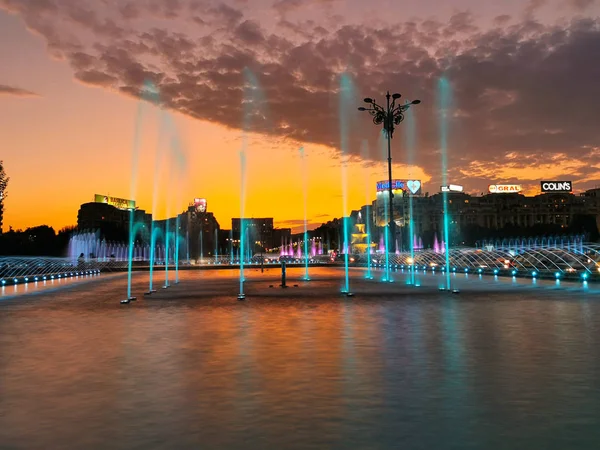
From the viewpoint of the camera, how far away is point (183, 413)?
606 centimetres

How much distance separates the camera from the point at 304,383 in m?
7.38

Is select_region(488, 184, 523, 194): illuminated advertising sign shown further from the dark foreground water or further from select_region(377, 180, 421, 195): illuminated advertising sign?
the dark foreground water

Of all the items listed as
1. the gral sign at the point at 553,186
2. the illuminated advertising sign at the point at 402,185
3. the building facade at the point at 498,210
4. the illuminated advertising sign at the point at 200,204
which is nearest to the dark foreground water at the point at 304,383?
the illuminated advertising sign at the point at 402,185

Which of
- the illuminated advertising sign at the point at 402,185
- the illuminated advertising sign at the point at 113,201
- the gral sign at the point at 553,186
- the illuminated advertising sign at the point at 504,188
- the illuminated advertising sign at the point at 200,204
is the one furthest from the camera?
the illuminated advertising sign at the point at 200,204

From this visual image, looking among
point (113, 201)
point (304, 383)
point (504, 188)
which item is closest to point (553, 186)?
point (504, 188)

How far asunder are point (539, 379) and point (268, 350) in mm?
4495

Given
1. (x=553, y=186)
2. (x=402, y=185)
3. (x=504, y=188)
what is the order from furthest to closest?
(x=504, y=188) → (x=402, y=185) → (x=553, y=186)

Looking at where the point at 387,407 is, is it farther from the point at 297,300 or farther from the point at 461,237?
the point at 461,237

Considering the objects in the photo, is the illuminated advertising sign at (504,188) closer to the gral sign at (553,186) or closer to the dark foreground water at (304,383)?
the gral sign at (553,186)

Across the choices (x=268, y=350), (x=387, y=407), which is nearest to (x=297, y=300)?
→ (x=268, y=350)

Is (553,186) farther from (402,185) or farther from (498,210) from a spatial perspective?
(402,185)

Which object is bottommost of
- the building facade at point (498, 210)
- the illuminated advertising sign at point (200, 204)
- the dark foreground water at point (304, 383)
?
the dark foreground water at point (304, 383)

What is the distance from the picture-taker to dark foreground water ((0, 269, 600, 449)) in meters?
5.28

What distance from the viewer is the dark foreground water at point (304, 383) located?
5281 millimetres
